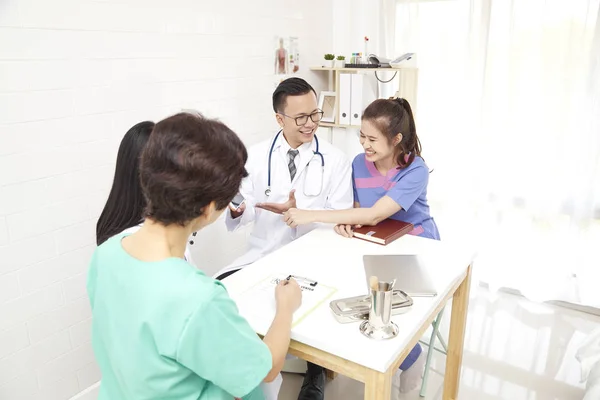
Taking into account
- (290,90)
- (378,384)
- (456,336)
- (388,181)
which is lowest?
(456,336)

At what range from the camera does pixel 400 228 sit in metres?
2.01

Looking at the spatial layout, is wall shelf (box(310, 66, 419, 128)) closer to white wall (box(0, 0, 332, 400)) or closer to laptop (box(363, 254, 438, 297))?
white wall (box(0, 0, 332, 400))

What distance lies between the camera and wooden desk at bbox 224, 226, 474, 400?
1265 mm

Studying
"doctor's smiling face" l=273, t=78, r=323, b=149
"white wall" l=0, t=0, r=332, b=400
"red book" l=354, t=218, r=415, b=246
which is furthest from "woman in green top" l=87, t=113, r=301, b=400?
"doctor's smiling face" l=273, t=78, r=323, b=149

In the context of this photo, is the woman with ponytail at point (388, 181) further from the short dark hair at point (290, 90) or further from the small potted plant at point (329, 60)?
the small potted plant at point (329, 60)

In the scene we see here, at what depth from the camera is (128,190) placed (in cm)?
154

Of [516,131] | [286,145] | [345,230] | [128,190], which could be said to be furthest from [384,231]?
[516,131]

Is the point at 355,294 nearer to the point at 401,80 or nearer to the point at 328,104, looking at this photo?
the point at 401,80

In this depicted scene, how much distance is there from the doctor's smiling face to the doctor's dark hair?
242mm

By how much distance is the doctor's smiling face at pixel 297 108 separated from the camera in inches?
86.7

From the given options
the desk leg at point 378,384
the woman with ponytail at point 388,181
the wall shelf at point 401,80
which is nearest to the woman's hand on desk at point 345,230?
the woman with ponytail at point 388,181

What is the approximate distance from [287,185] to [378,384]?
1.21 m

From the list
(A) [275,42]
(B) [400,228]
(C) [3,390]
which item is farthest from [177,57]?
(C) [3,390]

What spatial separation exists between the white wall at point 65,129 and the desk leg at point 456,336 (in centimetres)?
153
